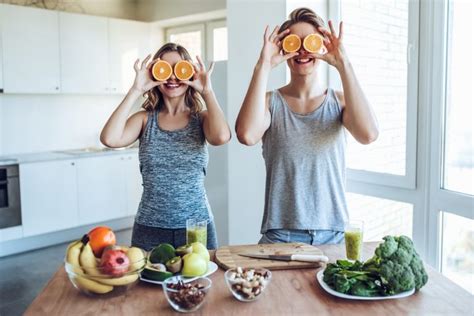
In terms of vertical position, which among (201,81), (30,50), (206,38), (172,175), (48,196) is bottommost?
(48,196)

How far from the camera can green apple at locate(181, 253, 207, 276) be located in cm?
141

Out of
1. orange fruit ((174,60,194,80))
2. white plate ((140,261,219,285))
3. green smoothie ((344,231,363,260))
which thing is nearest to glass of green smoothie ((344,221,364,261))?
green smoothie ((344,231,363,260))

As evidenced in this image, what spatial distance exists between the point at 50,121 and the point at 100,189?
3.17ft

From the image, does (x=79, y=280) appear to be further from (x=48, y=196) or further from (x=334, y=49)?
(x=48, y=196)

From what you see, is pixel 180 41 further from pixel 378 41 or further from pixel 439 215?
pixel 439 215

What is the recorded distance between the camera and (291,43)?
1699 mm

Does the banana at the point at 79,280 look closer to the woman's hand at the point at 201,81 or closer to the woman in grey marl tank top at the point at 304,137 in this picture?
the woman in grey marl tank top at the point at 304,137

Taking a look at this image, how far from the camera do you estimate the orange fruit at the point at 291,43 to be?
170cm

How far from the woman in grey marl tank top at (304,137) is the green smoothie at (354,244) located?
0.57 feet

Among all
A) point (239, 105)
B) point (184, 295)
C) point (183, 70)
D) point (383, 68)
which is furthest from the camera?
point (239, 105)

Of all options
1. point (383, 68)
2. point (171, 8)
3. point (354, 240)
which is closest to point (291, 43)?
point (354, 240)

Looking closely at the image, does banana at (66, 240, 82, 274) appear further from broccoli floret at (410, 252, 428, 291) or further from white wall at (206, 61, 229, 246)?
white wall at (206, 61, 229, 246)

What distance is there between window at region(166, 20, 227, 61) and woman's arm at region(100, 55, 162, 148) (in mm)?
3469

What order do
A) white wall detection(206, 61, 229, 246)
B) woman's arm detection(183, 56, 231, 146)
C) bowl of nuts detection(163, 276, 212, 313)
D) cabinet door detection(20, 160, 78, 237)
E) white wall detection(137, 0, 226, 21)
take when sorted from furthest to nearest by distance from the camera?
white wall detection(137, 0, 226, 21), cabinet door detection(20, 160, 78, 237), white wall detection(206, 61, 229, 246), woman's arm detection(183, 56, 231, 146), bowl of nuts detection(163, 276, 212, 313)
